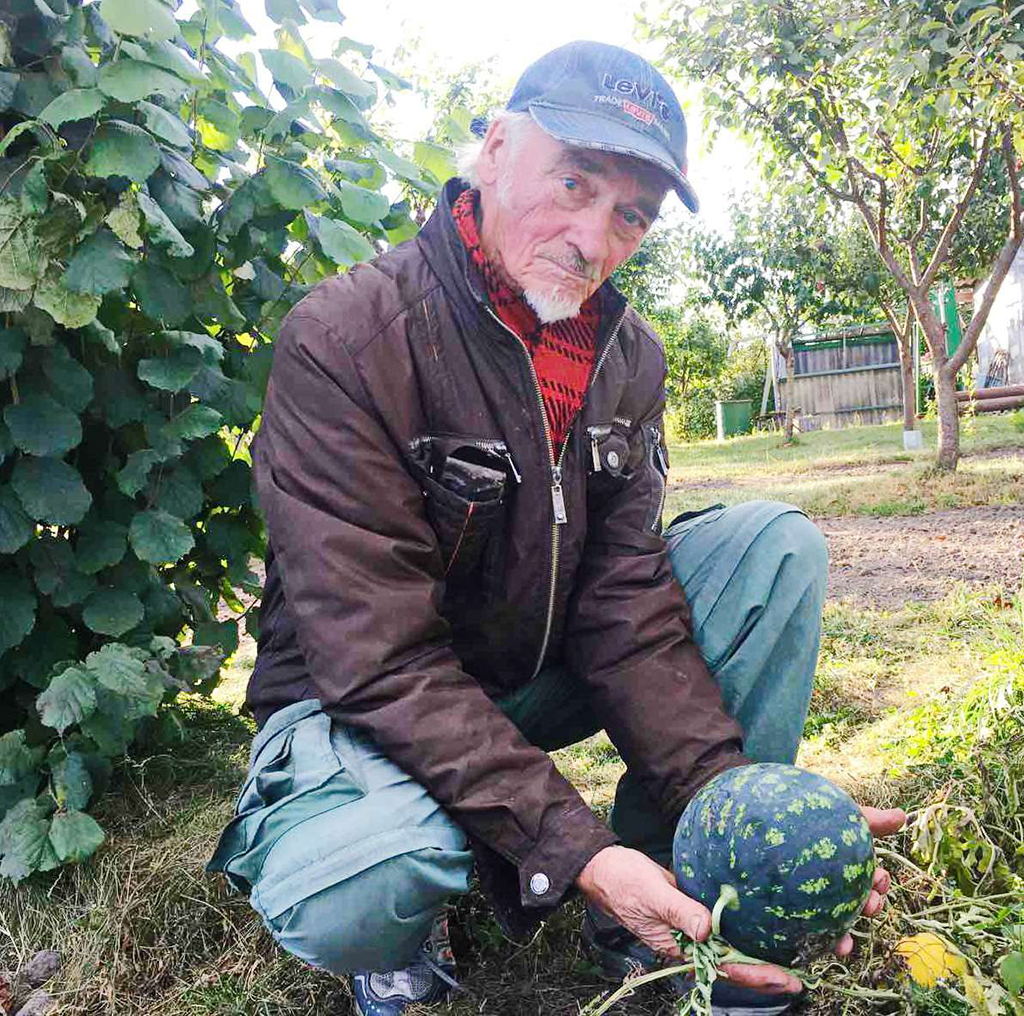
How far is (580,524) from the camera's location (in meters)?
2.13

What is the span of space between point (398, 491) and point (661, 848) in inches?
39.5

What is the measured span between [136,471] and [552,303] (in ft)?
3.52

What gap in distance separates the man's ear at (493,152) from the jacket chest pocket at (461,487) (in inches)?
21.1

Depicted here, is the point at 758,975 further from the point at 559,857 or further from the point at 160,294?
the point at 160,294

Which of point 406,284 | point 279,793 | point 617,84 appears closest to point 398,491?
point 406,284

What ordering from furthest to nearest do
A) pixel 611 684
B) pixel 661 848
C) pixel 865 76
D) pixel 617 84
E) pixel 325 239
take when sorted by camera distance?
pixel 865 76 < pixel 325 239 < pixel 661 848 < pixel 611 684 < pixel 617 84

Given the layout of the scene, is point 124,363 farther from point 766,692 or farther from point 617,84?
point 766,692

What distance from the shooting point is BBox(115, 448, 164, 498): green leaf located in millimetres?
2393

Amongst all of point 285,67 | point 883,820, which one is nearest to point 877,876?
point 883,820

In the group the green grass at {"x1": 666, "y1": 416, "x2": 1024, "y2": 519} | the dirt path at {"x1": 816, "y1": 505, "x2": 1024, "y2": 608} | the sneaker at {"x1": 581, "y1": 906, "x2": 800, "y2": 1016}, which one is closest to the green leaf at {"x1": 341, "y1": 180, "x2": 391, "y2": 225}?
the sneaker at {"x1": 581, "y1": 906, "x2": 800, "y2": 1016}

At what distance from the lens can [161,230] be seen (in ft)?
7.23

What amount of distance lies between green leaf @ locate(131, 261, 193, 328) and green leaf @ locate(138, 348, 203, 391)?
76mm

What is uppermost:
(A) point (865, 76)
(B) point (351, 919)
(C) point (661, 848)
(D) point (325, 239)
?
(A) point (865, 76)

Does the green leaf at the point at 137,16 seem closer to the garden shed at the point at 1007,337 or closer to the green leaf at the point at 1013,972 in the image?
the green leaf at the point at 1013,972
